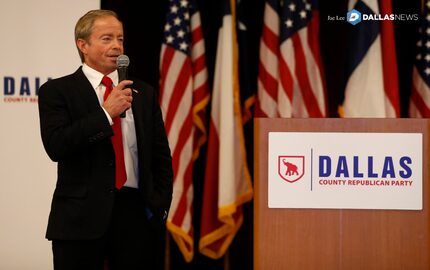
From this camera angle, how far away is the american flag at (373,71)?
4.43 m

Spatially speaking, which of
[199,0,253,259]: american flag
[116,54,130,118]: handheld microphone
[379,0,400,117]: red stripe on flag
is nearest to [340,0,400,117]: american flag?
[379,0,400,117]: red stripe on flag

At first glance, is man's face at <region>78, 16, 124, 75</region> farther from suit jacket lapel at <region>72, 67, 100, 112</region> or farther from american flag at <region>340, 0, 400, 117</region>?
american flag at <region>340, 0, 400, 117</region>

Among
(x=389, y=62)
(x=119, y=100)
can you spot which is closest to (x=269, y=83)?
(x=389, y=62)

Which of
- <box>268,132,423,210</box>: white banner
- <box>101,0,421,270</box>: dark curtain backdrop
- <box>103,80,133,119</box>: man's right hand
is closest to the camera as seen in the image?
<box>103,80,133,119</box>: man's right hand

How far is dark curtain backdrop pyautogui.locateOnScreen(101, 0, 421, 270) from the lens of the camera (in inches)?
193

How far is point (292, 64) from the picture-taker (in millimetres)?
4523

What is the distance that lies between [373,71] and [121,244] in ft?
8.70

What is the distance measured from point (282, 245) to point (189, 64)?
2310 millimetres

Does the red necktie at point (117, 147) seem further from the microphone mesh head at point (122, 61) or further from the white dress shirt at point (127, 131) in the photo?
the microphone mesh head at point (122, 61)

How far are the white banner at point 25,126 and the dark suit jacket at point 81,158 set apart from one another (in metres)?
1.85

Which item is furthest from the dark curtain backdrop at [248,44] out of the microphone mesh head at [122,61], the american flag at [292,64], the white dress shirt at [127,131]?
the microphone mesh head at [122,61]

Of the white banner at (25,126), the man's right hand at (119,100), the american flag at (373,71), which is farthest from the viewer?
the american flag at (373,71)

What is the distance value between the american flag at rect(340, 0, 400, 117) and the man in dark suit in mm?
2278

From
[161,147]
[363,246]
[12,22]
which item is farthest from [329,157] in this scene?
[12,22]
